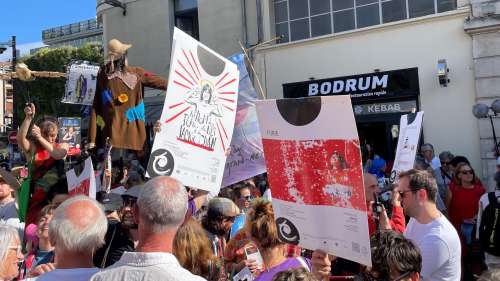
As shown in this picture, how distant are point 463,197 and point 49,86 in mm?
32159

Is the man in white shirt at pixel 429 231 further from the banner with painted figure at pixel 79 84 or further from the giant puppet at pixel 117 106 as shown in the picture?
the banner with painted figure at pixel 79 84

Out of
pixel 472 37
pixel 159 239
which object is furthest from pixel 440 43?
pixel 159 239

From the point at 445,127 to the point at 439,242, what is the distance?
375 inches

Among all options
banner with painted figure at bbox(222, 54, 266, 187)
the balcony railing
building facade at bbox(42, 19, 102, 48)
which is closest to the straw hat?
banner with painted figure at bbox(222, 54, 266, 187)

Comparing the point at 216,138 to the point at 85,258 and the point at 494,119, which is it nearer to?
the point at 85,258

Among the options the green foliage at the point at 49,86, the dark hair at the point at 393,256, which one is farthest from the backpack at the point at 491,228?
the green foliage at the point at 49,86

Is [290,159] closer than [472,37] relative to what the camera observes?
Yes

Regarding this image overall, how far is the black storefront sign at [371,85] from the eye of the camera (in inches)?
496

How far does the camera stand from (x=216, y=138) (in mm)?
4473

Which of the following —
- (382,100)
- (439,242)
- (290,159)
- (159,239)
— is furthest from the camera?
(382,100)

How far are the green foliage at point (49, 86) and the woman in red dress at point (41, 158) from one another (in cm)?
2791

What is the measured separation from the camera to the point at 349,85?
13.4 m

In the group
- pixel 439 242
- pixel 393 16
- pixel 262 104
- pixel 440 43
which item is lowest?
pixel 439 242

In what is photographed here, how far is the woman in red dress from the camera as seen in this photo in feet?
15.3
